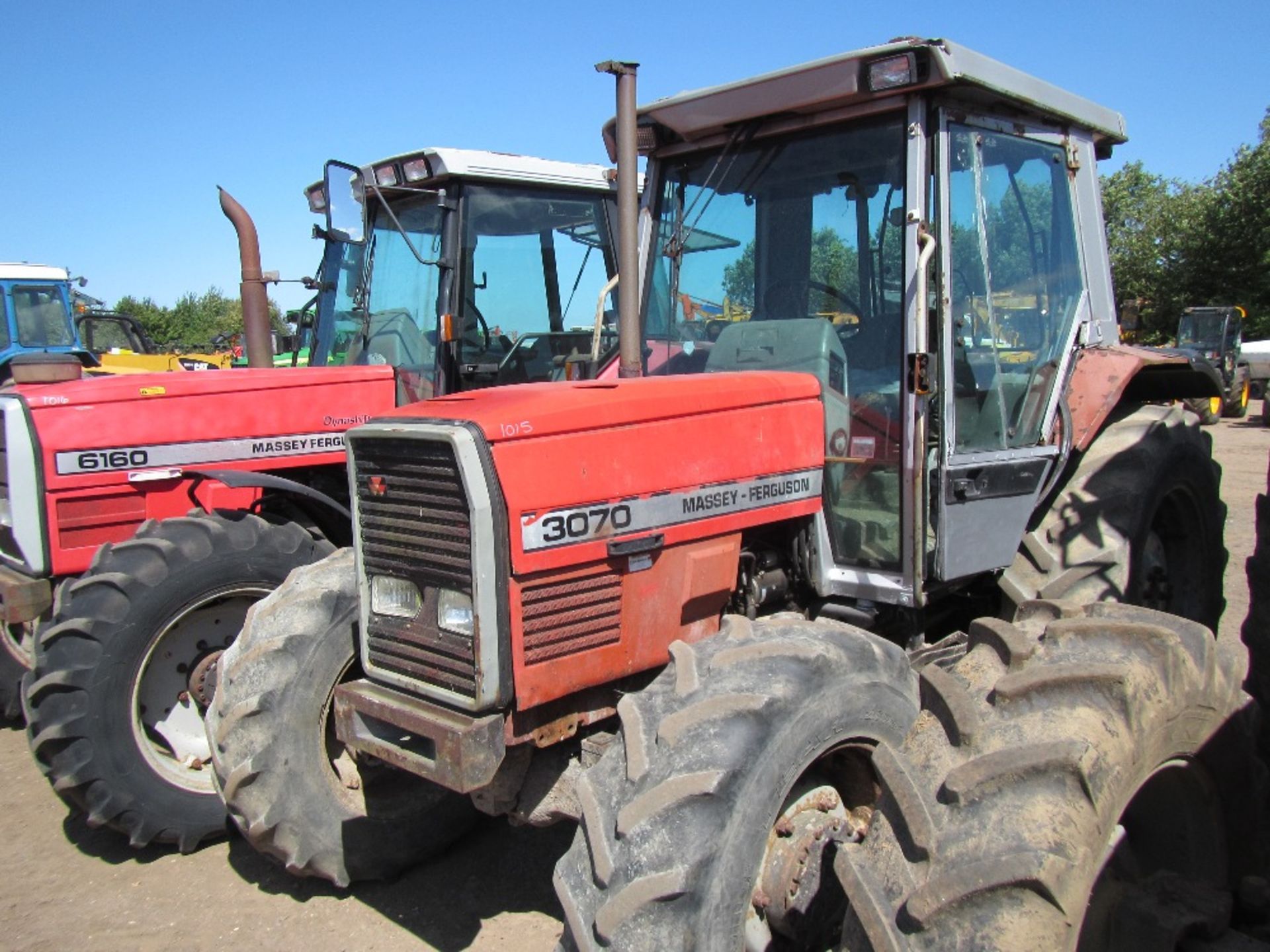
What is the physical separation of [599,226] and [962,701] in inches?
166

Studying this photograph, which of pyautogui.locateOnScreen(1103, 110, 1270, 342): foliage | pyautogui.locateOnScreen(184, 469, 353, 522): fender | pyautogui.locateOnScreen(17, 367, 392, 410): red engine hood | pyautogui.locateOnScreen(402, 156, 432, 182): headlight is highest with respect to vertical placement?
pyautogui.locateOnScreen(1103, 110, 1270, 342): foliage

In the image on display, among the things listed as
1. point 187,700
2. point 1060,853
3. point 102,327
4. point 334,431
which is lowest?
point 187,700

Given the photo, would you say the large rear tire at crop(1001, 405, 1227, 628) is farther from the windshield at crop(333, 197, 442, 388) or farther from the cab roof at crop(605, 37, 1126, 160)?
the windshield at crop(333, 197, 442, 388)

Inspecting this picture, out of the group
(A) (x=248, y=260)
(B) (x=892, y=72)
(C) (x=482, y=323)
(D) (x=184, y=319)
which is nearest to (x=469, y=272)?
(C) (x=482, y=323)

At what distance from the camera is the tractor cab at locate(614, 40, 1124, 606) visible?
3273 millimetres

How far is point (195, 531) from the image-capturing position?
13.5 ft

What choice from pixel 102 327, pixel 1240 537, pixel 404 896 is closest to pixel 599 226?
pixel 404 896

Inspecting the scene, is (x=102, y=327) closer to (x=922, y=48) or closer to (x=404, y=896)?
(x=404, y=896)

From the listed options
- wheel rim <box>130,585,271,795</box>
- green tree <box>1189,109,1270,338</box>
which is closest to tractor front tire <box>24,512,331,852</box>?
wheel rim <box>130,585,271,795</box>

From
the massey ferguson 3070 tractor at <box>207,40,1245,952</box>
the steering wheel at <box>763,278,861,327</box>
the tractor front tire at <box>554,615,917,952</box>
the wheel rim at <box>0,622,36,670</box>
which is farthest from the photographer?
the wheel rim at <box>0,622,36,670</box>

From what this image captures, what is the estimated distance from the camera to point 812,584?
11.3ft

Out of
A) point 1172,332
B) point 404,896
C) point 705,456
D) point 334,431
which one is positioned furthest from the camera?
point 1172,332

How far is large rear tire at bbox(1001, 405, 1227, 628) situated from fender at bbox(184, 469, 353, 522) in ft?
8.91

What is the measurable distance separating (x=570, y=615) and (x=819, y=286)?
61.2 inches
